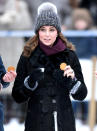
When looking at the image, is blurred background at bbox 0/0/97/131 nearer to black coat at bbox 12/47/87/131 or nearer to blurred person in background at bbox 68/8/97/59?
blurred person in background at bbox 68/8/97/59

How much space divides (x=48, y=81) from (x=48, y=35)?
445 mm

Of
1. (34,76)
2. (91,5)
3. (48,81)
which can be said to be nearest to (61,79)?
(48,81)

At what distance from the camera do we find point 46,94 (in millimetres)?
5082

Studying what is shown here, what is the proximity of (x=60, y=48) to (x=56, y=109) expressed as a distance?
0.59 metres

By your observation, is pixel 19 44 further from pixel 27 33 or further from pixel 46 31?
pixel 46 31

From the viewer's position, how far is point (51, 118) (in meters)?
5.04

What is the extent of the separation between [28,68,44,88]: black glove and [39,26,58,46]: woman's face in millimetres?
289

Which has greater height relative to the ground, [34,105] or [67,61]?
[67,61]

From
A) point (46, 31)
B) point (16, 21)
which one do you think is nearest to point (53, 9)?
point (46, 31)

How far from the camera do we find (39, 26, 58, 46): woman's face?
513 cm

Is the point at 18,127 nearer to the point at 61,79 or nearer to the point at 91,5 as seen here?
the point at 61,79

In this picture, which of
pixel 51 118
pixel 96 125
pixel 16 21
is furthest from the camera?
pixel 16 21

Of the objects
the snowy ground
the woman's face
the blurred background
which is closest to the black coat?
the woman's face

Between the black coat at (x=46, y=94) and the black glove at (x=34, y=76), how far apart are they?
1.9 inches
